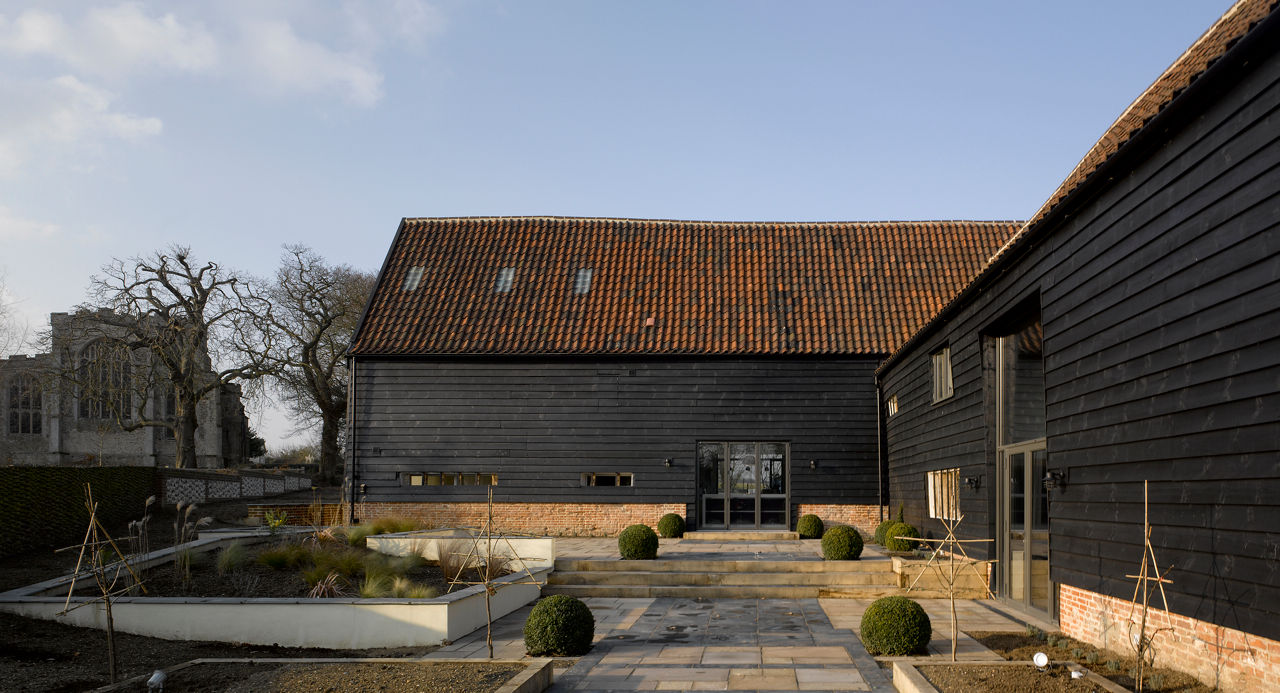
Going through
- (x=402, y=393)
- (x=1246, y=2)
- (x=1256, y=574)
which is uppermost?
(x=1246, y=2)

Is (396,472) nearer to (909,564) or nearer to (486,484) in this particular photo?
(486,484)

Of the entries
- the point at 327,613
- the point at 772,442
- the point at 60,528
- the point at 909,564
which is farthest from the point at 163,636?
the point at 772,442

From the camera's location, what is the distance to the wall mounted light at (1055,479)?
9750 mm

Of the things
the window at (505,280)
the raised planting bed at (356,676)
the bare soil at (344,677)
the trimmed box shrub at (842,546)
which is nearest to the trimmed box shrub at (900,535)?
the trimmed box shrub at (842,546)

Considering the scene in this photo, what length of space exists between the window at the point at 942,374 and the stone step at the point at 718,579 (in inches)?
118

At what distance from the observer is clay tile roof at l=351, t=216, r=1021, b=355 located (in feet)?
72.2

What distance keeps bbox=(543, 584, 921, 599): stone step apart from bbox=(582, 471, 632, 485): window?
682 centimetres

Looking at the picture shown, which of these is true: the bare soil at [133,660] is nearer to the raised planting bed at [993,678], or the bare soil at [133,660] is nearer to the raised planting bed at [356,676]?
the raised planting bed at [356,676]

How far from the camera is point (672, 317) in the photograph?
22.6 metres

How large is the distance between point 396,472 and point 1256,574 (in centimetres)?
1859

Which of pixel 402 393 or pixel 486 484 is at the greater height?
pixel 402 393

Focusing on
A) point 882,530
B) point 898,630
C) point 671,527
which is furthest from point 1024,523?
point 671,527

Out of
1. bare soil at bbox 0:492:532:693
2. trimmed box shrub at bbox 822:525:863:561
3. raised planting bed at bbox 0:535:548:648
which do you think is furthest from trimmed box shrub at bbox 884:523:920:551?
bare soil at bbox 0:492:532:693

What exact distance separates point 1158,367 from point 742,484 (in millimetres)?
14403
